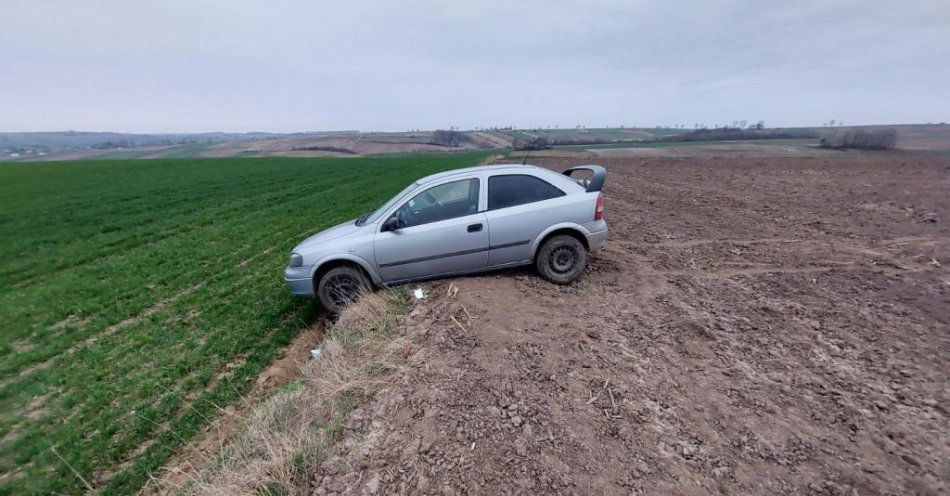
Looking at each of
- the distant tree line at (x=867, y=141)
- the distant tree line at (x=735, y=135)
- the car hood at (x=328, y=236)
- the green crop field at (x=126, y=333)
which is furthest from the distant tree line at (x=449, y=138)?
the car hood at (x=328, y=236)

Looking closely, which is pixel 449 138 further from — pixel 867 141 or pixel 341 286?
pixel 341 286

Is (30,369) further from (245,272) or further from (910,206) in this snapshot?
(910,206)

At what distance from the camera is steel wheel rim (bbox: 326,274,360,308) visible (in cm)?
543

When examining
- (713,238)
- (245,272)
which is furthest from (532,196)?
(245,272)

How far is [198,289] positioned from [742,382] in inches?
315

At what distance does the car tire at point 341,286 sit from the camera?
17.6 ft

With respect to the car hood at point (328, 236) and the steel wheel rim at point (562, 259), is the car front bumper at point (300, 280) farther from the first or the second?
the steel wheel rim at point (562, 259)

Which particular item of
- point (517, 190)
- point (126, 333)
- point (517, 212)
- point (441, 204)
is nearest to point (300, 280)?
point (441, 204)

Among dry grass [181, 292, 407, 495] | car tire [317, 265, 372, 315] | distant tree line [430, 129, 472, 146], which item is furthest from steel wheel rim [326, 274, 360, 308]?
distant tree line [430, 129, 472, 146]

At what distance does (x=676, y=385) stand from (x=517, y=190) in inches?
119

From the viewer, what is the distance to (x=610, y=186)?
16.6m

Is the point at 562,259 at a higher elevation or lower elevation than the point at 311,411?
higher

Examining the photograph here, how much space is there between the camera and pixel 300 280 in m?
5.42

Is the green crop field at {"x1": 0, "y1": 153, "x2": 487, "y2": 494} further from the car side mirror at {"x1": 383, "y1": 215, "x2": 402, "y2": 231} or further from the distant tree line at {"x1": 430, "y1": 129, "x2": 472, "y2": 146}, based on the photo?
the distant tree line at {"x1": 430, "y1": 129, "x2": 472, "y2": 146}
